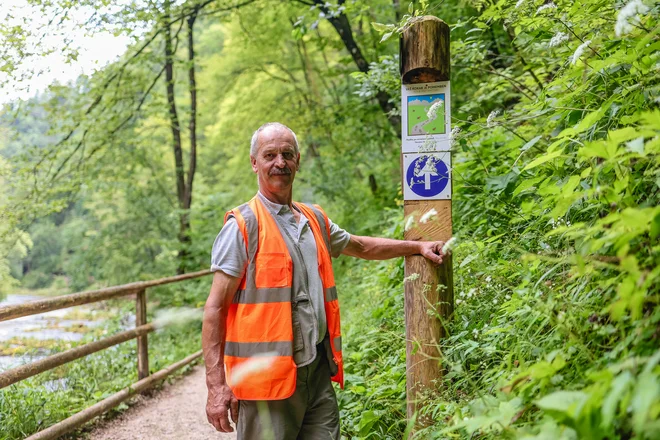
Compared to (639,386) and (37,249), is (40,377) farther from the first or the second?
(37,249)

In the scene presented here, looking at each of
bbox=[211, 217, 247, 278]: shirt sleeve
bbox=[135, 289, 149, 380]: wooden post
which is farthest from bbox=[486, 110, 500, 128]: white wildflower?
bbox=[135, 289, 149, 380]: wooden post

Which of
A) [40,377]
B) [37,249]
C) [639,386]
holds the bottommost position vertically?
[37,249]

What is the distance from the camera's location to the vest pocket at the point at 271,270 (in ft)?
7.73

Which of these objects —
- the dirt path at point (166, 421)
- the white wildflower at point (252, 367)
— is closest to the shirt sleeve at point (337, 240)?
the white wildflower at point (252, 367)

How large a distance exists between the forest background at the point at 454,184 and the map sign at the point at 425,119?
0.12m

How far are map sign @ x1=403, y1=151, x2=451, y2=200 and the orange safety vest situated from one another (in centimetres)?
77

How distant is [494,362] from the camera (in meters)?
2.31

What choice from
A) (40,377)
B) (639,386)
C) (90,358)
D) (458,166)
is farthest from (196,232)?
(639,386)

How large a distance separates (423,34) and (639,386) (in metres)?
2.10

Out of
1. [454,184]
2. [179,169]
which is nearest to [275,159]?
[454,184]

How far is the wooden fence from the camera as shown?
353 cm

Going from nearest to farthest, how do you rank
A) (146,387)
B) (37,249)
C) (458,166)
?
(458,166), (146,387), (37,249)

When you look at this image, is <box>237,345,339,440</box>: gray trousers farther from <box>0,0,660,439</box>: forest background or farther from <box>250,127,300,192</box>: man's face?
<box>250,127,300,192</box>: man's face

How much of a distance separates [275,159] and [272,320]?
2.73 feet
